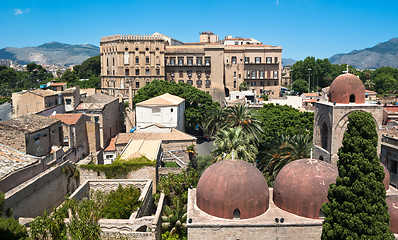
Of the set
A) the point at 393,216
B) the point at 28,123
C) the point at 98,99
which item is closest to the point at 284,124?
the point at 393,216

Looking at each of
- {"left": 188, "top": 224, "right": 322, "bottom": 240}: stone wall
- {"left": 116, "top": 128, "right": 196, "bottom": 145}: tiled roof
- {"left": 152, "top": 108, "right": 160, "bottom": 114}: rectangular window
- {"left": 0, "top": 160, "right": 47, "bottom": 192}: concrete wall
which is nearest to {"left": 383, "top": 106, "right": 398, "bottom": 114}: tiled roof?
{"left": 116, "top": 128, "right": 196, "bottom": 145}: tiled roof

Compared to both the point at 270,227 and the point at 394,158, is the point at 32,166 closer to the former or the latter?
the point at 270,227

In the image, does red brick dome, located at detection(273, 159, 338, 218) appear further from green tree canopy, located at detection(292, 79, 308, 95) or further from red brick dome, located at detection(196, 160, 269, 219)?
green tree canopy, located at detection(292, 79, 308, 95)

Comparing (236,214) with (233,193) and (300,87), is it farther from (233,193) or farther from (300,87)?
(300,87)

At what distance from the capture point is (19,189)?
18.5 m

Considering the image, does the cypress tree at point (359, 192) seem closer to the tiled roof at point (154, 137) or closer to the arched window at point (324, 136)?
the arched window at point (324, 136)

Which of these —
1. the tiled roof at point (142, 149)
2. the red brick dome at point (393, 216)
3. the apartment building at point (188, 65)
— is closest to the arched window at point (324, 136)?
the red brick dome at point (393, 216)

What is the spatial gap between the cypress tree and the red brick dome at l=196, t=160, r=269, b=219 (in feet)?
11.2

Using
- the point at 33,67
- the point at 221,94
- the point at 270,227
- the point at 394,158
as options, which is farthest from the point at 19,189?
the point at 33,67

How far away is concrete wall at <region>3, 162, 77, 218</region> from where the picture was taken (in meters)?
18.1

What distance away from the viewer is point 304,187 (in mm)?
16875

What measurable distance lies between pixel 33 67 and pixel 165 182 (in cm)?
11335

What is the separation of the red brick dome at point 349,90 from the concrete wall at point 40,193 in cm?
1939

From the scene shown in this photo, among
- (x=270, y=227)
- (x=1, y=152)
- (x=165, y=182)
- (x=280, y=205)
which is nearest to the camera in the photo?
(x=270, y=227)
